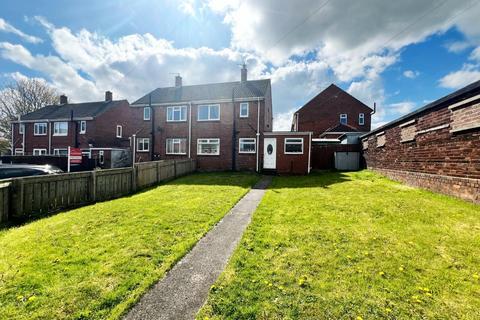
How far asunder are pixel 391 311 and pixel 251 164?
1510 cm

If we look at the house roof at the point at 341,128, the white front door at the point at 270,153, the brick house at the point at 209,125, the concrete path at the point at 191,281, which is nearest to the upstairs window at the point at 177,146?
the brick house at the point at 209,125

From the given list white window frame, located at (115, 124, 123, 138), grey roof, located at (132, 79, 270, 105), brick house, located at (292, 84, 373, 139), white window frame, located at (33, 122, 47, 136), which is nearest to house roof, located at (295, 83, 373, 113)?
brick house, located at (292, 84, 373, 139)

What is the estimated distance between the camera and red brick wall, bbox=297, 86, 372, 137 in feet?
93.4

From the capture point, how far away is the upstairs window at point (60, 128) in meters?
26.2

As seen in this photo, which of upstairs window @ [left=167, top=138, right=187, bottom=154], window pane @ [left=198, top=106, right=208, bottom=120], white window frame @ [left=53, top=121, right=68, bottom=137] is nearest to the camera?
window pane @ [left=198, top=106, right=208, bottom=120]

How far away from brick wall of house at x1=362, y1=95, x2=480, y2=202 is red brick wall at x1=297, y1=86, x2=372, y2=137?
17313 millimetres

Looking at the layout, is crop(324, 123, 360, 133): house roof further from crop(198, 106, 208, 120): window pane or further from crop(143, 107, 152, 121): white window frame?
crop(143, 107, 152, 121): white window frame

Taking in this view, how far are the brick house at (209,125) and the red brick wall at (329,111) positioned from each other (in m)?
11.3

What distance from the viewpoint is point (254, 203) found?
26.0ft

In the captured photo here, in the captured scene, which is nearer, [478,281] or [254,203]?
[478,281]

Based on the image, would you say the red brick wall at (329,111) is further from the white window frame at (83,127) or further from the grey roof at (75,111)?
the white window frame at (83,127)

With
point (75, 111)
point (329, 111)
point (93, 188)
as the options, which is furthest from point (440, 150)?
point (75, 111)

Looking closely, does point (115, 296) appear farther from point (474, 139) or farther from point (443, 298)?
point (474, 139)

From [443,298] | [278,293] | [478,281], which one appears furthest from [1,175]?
[478,281]
